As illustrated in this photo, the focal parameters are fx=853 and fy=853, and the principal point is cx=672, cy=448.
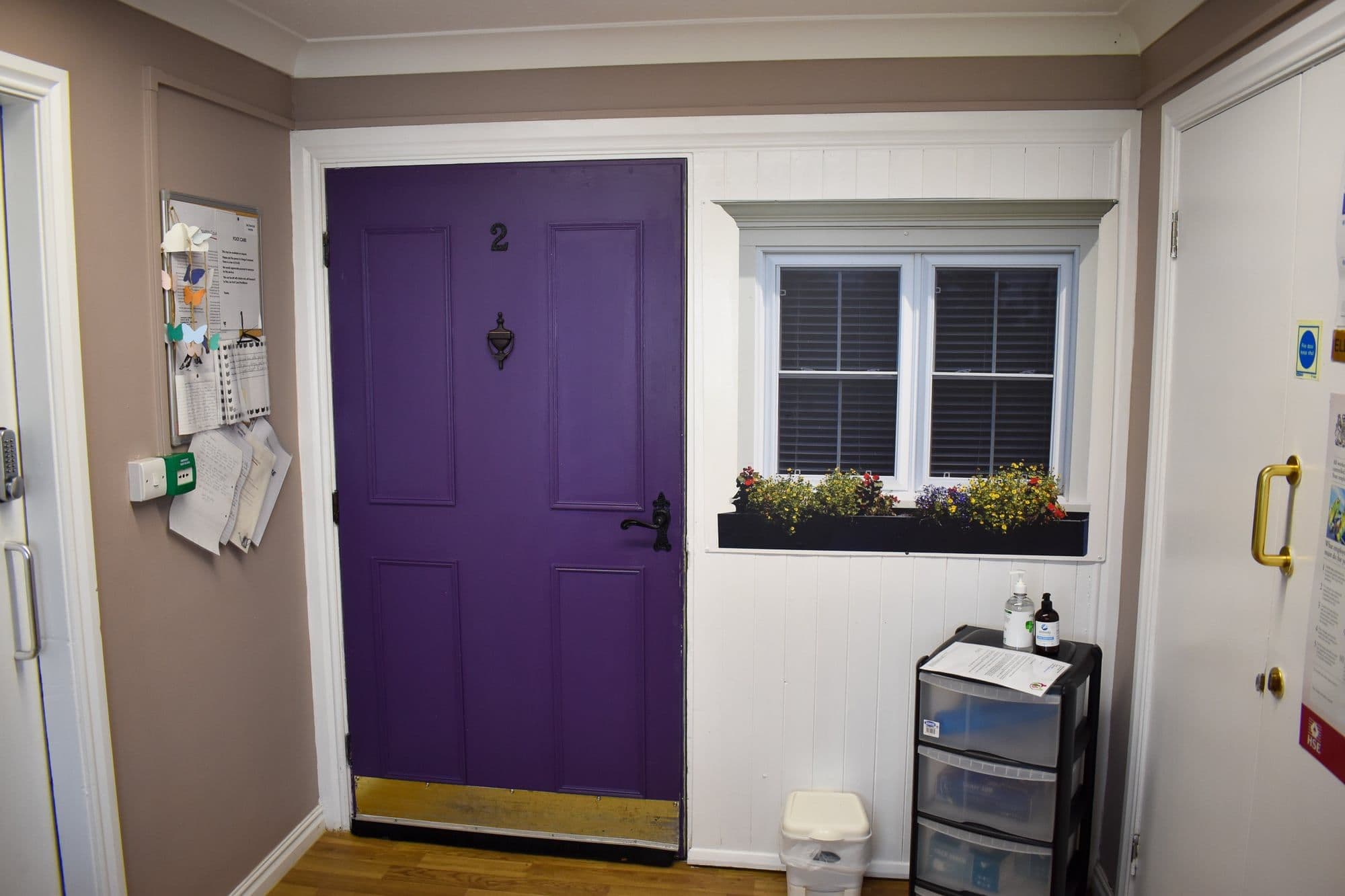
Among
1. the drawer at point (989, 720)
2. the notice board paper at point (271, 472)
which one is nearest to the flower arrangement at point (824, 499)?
the drawer at point (989, 720)

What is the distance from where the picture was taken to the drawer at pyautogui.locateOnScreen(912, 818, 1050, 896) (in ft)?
7.00

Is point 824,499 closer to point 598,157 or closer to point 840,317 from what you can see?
point 840,317

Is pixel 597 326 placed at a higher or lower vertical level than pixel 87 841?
higher

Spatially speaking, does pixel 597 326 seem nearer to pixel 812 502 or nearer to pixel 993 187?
pixel 812 502

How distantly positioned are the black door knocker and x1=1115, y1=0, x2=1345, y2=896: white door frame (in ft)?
5.74

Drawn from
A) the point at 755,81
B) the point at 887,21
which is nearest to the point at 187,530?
the point at 755,81

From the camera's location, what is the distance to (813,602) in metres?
2.53

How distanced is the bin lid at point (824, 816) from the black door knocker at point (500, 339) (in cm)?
156

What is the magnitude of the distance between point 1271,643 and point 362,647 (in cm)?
242

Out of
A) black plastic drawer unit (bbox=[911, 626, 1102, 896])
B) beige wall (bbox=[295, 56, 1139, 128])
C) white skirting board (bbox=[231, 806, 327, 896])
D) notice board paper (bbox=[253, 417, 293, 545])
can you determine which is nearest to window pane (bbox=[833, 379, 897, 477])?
black plastic drawer unit (bbox=[911, 626, 1102, 896])

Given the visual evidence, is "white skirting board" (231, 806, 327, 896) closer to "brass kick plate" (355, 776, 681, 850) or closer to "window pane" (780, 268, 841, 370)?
"brass kick plate" (355, 776, 681, 850)

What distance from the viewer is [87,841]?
193cm

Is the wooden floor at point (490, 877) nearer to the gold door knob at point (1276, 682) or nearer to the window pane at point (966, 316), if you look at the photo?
the gold door knob at point (1276, 682)

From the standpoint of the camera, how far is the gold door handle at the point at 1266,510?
154 cm
